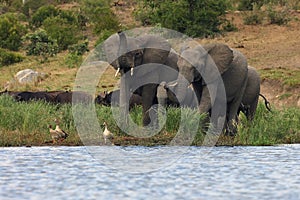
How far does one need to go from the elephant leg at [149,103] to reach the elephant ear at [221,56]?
4.30ft

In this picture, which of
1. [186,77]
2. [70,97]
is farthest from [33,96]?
[186,77]

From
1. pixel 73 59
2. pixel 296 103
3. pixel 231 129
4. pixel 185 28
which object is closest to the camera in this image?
pixel 231 129

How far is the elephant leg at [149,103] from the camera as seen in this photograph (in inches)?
664

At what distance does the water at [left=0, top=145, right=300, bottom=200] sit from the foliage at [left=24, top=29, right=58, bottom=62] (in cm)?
2190

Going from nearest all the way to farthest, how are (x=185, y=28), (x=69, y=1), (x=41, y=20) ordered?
(x=185, y=28) → (x=41, y=20) → (x=69, y=1)

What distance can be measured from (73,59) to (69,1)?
887 inches

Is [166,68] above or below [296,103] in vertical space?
above

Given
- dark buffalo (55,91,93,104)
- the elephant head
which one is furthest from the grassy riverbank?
dark buffalo (55,91,93,104)

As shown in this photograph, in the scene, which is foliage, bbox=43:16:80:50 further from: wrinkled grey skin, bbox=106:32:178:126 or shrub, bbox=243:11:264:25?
wrinkled grey skin, bbox=106:32:178:126

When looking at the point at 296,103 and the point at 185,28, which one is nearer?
the point at 296,103

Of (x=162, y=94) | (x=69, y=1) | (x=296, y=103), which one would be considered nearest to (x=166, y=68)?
(x=162, y=94)

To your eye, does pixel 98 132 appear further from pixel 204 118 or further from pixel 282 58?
pixel 282 58

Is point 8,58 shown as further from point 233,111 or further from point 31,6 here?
point 233,111

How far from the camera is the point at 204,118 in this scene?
A: 16.0 meters
